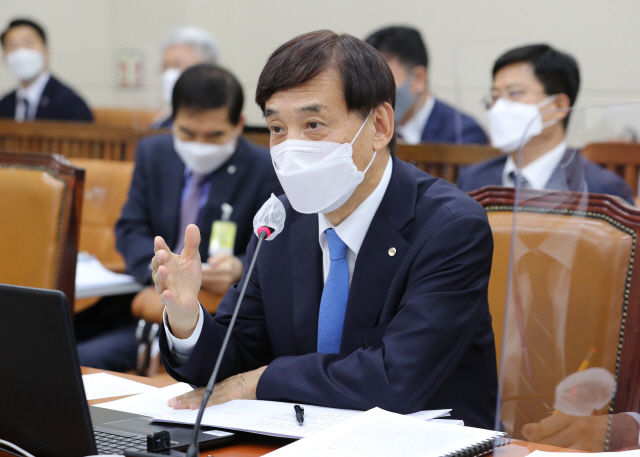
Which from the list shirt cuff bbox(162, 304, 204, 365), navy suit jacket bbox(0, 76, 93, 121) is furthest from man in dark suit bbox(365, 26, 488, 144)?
shirt cuff bbox(162, 304, 204, 365)

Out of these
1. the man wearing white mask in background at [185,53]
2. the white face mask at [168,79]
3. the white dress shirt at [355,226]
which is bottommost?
the white dress shirt at [355,226]

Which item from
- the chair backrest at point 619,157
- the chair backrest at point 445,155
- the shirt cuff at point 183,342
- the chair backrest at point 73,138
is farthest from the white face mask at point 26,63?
the shirt cuff at point 183,342

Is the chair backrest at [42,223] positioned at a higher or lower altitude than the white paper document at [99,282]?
higher

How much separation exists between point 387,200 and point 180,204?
1.61m

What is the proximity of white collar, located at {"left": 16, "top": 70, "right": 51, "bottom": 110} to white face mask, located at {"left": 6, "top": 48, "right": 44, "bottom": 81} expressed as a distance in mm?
57

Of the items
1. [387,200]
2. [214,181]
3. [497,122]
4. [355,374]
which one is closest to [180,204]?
[214,181]

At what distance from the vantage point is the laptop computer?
96cm

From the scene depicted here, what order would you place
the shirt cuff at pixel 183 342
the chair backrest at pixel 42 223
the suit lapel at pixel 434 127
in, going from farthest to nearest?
the suit lapel at pixel 434 127, the chair backrest at pixel 42 223, the shirt cuff at pixel 183 342

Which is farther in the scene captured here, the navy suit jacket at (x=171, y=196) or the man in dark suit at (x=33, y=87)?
the man in dark suit at (x=33, y=87)

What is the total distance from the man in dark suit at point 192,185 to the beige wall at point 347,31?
6.22 ft

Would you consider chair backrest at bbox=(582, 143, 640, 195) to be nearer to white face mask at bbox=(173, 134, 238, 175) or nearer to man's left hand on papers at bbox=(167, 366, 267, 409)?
man's left hand on papers at bbox=(167, 366, 267, 409)

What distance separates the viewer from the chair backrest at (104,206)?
338 centimetres

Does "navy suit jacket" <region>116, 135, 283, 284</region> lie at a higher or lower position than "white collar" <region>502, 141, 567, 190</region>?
lower

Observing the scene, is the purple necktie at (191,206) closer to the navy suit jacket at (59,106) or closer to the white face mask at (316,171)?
the white face mask at (316,171)
